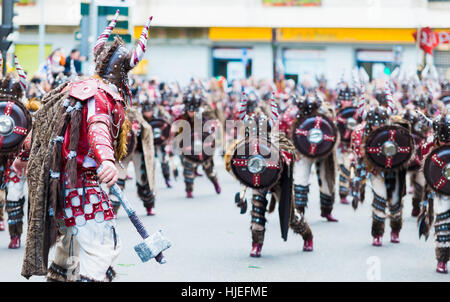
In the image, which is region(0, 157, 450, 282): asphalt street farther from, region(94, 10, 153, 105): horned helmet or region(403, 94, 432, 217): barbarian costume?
region(94, 10, 153, 105): horned helmet

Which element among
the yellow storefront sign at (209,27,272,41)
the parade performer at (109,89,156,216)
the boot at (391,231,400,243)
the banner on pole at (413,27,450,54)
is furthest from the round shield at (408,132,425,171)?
the yellow storefront sign at (209,27,272,41)

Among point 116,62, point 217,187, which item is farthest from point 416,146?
point 116,62

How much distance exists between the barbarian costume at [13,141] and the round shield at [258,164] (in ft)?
7.44

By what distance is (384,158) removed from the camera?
10016 millimetres

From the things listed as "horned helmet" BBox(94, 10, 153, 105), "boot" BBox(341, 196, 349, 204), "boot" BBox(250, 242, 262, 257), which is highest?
"horned helmet" BBox(94, 10, 153, 105)

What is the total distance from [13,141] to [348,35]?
2983cm

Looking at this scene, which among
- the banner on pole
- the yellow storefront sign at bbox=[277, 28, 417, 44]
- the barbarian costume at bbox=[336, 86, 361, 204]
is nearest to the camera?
the barbarian costume at bbox=[336, 86, 361, 204]

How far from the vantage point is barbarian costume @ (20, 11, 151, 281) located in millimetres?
5398

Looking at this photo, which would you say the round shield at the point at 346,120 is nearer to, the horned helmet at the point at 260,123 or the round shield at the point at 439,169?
the horned helmet at the point at 260,123

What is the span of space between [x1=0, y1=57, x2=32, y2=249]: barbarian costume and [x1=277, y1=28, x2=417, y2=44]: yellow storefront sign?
28.7m

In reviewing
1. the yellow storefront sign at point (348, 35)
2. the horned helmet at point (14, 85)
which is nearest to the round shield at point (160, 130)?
the horned helmet at point (14, 85)

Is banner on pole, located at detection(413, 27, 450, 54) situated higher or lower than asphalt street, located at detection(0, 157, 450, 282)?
higher

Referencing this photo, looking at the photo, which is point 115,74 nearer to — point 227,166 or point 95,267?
point 95,267

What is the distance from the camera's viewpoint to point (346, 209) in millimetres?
13578
